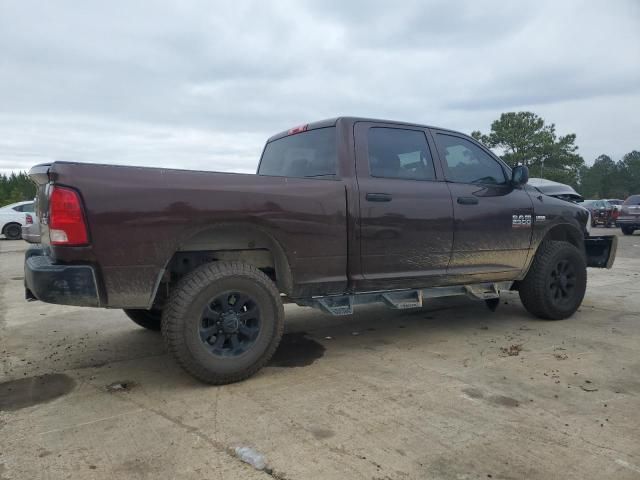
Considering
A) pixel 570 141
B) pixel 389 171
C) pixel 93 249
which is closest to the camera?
pixel 93 249

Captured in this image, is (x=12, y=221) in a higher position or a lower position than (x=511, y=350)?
higher

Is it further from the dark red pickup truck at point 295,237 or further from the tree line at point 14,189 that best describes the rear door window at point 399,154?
the tree line at point 14,189

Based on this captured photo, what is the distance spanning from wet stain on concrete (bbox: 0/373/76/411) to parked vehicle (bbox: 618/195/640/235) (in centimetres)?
1928

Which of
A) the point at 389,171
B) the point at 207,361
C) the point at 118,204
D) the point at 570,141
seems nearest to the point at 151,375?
the point at 207,361

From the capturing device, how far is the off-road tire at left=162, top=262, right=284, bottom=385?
3170 millimetres

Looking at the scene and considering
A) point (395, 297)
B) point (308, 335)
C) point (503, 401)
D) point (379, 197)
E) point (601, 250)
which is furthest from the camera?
point (601, 250)

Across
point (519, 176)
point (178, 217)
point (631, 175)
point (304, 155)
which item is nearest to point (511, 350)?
point (519, 176)

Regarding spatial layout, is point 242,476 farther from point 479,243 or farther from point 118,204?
point 479,243

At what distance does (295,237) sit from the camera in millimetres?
3582

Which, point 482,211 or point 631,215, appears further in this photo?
point 631,215

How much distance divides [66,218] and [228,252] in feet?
3.71

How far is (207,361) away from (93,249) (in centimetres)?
99

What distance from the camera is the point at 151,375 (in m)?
3.64

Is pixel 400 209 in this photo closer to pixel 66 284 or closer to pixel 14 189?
pixel 66 284
